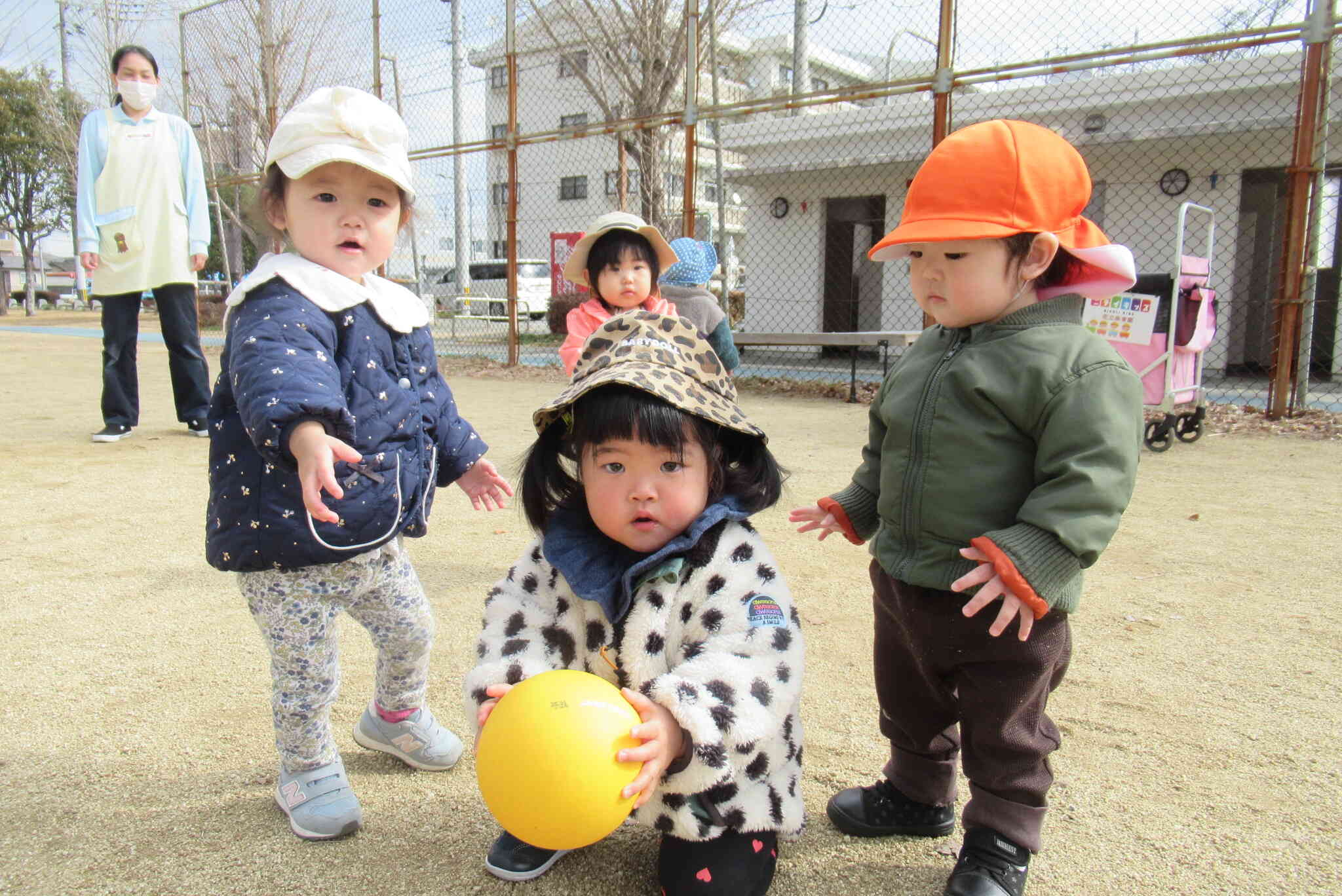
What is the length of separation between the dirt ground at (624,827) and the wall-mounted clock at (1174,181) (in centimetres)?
788

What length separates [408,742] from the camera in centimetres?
208

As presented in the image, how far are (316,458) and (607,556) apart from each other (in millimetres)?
554

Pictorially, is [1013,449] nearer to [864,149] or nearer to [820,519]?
[820,519]

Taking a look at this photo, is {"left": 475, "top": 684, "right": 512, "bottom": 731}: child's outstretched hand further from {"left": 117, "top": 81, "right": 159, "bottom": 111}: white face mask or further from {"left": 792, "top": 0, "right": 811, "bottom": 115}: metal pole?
{"left": 792, "top": 0, "right": 811, "bottom": 115}: metal pole

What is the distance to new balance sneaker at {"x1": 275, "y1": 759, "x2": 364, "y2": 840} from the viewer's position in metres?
1.82

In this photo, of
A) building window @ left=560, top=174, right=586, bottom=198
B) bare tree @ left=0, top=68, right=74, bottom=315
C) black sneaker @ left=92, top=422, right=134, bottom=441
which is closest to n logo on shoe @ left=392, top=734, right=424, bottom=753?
black sneaker @ left=92, top=422, right=134, bottom=441

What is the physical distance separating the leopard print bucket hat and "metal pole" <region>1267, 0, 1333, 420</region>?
237 inches

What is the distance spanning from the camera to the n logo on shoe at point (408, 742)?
81.7 inches

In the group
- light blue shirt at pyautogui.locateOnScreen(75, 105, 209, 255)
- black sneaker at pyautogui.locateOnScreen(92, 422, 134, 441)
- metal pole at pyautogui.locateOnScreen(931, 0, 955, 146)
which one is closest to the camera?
light blue shirt at pyautogui.locateOnScreen(75, 105, 209, 255)

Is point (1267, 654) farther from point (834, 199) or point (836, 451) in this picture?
point (834, 199)

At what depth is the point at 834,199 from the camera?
13953 millimetres

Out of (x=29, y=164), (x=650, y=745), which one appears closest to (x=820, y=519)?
(x=650, y=745)

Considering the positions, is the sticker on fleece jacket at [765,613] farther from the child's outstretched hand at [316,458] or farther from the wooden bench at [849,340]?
the wooden bench at [849,340]

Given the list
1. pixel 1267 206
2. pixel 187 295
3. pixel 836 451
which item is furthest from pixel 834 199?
pixel 187 295
